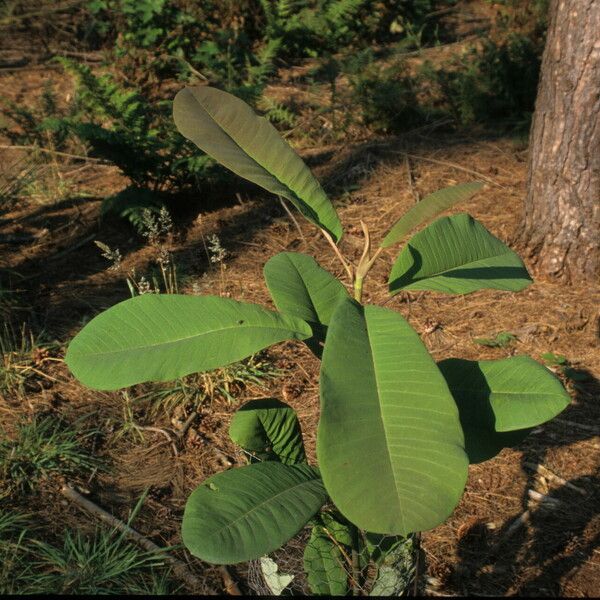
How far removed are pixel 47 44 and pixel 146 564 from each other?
6.58 m

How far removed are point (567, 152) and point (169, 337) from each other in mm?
2906

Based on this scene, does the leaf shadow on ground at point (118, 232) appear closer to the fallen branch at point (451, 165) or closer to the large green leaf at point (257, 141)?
the fallen branch at point (451, 165)

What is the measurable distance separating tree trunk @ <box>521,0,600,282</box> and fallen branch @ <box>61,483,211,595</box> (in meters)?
2.49

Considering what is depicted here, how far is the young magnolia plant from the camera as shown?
129 cm

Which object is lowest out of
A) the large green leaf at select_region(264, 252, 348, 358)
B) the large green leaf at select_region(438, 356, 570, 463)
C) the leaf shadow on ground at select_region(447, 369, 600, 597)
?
the leaf shadow on ground at select_region(447, 369, 600, 597)

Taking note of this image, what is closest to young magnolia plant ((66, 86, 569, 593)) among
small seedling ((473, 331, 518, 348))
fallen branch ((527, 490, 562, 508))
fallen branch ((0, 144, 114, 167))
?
fallen branch ((527, 490, 562, 508))

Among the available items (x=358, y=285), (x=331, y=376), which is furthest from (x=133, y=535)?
(x=331, y=376)

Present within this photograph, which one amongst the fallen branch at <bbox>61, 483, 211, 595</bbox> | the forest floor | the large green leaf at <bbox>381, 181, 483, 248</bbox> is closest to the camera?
the large green leaf at <bbox>381, 181, 483, 248</bbox>

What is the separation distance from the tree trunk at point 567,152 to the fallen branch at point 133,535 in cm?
249

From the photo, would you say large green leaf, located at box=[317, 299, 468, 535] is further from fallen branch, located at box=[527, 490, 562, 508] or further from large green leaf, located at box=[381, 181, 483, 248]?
fallen branch, located at box=[527, 490, 562, 508]

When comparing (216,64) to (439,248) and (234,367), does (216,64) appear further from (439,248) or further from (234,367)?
(439,248)

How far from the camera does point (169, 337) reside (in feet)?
5.10

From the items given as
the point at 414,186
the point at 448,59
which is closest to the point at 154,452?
the point at 414,186

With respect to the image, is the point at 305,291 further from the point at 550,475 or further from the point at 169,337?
the point at 550,475
